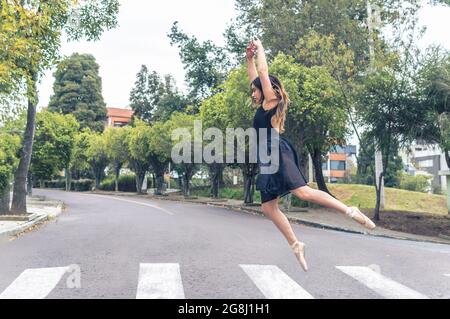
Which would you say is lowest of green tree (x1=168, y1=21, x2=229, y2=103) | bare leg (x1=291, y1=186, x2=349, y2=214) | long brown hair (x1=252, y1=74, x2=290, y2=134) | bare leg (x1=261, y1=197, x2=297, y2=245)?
bare leg (x1=261, y1=197, x2=297, y2=245)

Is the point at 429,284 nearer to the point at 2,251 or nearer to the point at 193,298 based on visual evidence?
the point at 193,298

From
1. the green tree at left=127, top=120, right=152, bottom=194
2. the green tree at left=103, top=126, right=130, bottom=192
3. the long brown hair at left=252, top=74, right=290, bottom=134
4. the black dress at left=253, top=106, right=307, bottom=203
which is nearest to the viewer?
the black dress at left=253, top=106, right=307, bottom=203

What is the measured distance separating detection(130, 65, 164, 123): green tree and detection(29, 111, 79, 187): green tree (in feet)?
110

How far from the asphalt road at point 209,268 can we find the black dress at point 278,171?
126cm

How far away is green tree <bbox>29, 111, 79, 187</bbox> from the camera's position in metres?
33.8

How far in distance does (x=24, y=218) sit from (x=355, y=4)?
20.7 meters

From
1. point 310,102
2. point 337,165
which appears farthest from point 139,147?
point 337,165

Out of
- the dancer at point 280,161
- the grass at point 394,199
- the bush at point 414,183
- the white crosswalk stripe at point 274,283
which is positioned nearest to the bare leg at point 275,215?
the dancer at point 280,161

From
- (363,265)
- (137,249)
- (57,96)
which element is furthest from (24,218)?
(57,96)

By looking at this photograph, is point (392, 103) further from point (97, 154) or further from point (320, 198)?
point (97, 154)

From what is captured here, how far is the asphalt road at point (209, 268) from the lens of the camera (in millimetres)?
5531

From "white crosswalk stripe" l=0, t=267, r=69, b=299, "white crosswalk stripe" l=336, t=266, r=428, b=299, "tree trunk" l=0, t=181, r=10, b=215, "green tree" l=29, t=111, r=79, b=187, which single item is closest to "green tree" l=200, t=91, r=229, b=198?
"green tree" l=29, t=111, r=79, b=187

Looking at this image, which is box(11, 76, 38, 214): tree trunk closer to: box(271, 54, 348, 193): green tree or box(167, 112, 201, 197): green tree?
box(271, 54, 348, 193): green tree

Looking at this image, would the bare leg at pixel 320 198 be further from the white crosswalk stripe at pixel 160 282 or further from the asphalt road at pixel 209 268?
the white crosswalk stripe at pixel 160 282
